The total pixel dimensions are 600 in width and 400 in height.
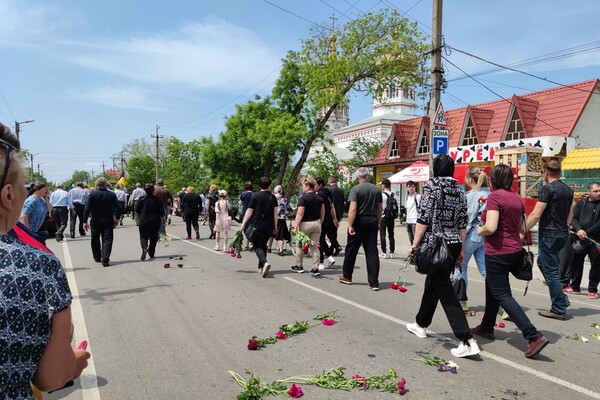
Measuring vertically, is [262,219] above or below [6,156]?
below

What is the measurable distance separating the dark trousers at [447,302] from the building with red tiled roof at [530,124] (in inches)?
614

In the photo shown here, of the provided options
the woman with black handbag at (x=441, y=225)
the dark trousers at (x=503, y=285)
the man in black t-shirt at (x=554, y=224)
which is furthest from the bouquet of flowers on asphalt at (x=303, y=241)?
the dark trousers at (x=503, y=285)

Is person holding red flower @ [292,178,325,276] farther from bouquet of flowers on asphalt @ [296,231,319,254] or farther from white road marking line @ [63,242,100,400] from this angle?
white road marking line @ [63,242,100,400]

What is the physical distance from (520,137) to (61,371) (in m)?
24.0

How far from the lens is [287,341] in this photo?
15.5 ft

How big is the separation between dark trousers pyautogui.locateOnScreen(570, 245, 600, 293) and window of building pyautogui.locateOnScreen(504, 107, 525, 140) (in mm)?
16285

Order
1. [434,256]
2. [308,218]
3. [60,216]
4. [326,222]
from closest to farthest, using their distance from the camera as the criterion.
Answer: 1. [434,256]
2. [308,218]
3. [326,222]
4. [60,216]

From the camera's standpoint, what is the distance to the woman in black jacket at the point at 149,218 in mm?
10328

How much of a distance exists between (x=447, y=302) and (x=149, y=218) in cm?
785

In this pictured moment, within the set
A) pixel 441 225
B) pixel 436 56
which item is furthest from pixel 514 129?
pixel 441 225

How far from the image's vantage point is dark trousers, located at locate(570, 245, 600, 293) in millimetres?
7207

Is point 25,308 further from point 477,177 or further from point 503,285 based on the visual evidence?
point 477,177

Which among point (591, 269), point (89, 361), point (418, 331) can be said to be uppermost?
point (591, 269)

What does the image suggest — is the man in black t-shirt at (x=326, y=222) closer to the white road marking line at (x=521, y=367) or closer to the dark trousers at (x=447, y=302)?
the white road marking line at (x=521, y=367)
